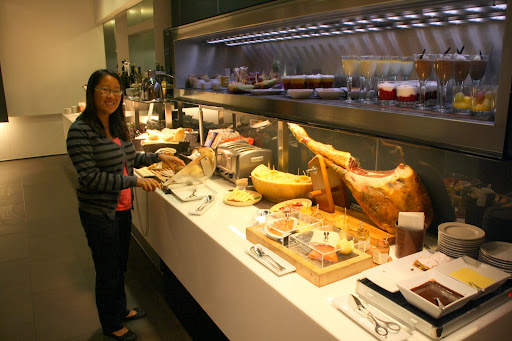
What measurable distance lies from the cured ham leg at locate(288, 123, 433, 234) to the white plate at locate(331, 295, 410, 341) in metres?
0.59

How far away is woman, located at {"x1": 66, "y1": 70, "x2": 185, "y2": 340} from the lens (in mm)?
2293

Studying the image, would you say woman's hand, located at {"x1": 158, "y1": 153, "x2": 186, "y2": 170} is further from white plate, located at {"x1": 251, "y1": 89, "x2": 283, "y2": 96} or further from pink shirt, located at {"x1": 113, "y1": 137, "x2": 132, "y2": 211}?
white plate, located at {"x1": 251, "y1": 89, "x2": 283, "y2": 96}

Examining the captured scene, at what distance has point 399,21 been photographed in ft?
6.61

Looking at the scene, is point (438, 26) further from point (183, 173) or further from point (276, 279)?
point (183, 173)

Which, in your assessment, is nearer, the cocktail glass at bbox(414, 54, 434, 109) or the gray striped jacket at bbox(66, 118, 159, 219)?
the cocktail glass at bbox(414, 54, 434, 109)

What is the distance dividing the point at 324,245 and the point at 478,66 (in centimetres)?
91

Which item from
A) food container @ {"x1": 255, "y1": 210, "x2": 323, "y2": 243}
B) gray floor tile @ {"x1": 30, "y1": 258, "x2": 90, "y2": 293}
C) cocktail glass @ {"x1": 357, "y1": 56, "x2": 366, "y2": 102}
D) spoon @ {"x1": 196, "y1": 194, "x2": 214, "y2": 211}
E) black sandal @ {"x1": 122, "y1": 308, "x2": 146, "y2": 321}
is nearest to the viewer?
food container @ {"x1": 255, "y1": 210, "x2": 323, "y2": 243}

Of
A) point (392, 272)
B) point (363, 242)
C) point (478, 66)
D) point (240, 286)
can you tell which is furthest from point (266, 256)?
point (478, 66)

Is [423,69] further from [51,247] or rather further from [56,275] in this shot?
[51,247]

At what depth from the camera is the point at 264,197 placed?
268 cm

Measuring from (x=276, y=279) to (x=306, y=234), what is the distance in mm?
294

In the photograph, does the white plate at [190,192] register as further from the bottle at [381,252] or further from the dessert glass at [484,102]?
the dessert glass at [484,102]

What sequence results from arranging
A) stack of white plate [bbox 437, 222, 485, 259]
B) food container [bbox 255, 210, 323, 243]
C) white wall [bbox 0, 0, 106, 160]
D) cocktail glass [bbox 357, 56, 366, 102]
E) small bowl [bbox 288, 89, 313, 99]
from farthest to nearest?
white wall [bbox 0, 0, 106, 160] → small bowl [bbox 288, 89, 313, 99] → cocktail glass [bbox 357, 56, 366, 102] → food container [bbox 255, 210, 323, 243] → stack of white plate [bbox 437, 222, 485, 259]

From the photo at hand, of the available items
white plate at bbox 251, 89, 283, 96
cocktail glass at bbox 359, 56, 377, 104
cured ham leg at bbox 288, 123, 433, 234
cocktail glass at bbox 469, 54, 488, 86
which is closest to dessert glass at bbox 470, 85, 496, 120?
cocktail glass at bbox 469, 54, 488, 86
